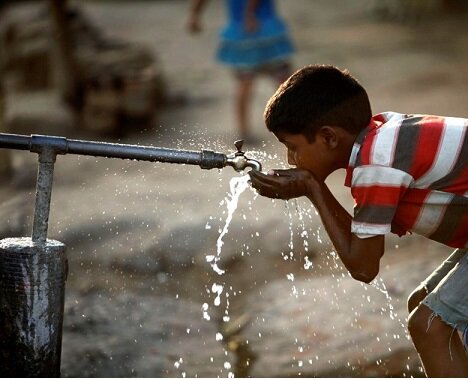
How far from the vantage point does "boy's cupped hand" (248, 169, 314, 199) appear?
2.97 metres

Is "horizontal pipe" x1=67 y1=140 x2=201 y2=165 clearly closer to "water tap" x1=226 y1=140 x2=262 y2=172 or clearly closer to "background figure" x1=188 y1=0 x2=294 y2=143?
"water tap" x1=226 y1=140 x2=262 y2=172

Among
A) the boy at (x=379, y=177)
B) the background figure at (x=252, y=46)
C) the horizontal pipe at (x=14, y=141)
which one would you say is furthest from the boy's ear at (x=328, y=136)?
the background figure at (x=252, y=46)

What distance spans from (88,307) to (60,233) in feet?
3.07

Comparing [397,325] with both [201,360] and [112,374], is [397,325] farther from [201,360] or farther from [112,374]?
[112,374]

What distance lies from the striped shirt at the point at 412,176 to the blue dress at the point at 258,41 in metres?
4.72

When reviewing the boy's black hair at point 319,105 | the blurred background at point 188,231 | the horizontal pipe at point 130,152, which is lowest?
the blurred background at point 188,231

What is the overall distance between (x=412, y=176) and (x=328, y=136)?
26cm

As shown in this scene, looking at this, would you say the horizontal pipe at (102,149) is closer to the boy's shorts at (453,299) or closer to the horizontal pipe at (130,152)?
the horizontal pipe at (130,152)

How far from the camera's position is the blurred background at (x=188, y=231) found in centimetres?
414

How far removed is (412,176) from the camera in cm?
285

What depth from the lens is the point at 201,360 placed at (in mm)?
4062

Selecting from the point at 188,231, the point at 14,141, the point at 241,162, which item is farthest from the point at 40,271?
the point at 188,231

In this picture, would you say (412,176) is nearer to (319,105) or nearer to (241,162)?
(319,105)

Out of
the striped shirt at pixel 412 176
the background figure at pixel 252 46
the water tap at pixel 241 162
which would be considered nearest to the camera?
the striped shirt at pixel 412 176
